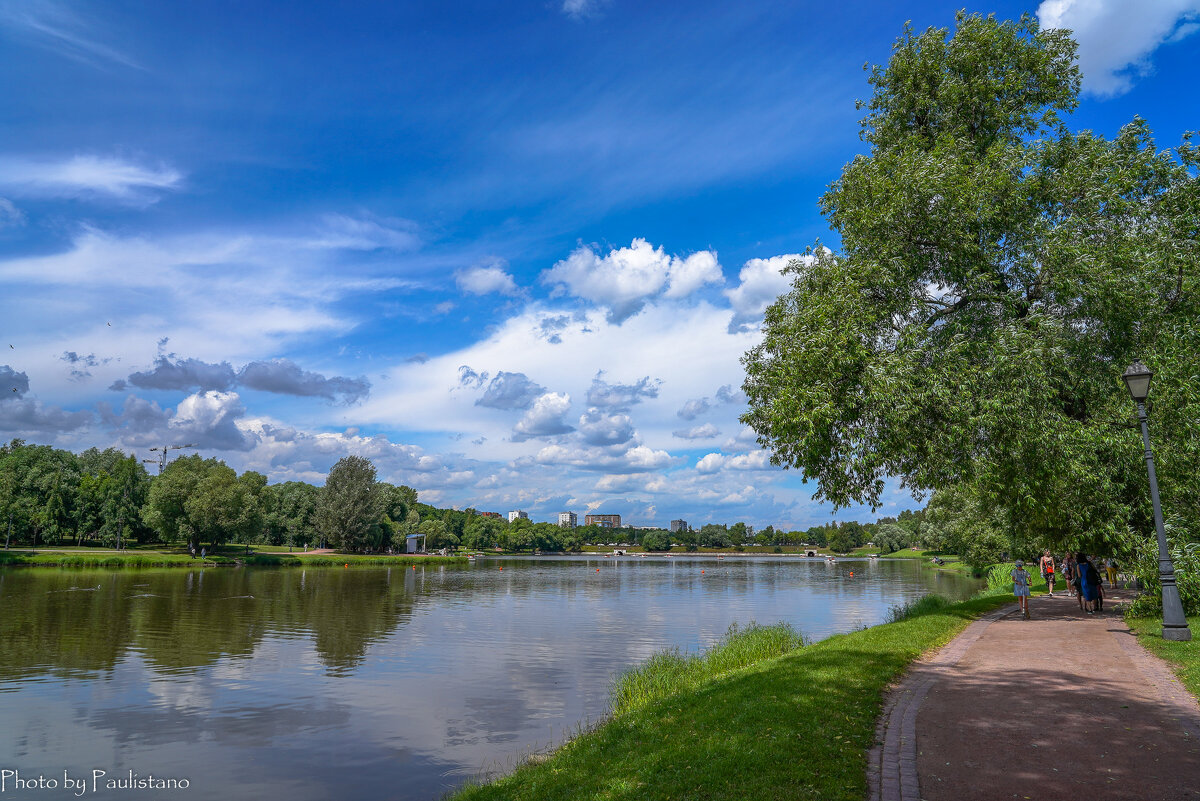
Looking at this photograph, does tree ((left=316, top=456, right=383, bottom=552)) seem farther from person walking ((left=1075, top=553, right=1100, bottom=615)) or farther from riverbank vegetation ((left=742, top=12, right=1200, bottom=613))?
person walking ((left=1075, top=553, right=1100, bottom=615))

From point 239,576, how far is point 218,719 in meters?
55.8

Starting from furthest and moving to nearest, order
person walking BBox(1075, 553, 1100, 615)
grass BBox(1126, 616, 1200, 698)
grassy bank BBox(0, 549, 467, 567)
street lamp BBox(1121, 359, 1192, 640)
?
grassy bank BBox(0, 549, 467, 567)
person walking BBox(1075, 553, 1100, 615)
street lamp BBox(1121, 359, 1192, 640)
grass BBox(1126, 616, 1200, 698)

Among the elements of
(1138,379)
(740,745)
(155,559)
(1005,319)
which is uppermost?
(1005,319)

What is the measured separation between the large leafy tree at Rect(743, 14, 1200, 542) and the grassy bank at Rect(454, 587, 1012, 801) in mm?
7490

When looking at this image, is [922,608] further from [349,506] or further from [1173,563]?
[349,506]

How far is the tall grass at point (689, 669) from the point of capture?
56.1 feet

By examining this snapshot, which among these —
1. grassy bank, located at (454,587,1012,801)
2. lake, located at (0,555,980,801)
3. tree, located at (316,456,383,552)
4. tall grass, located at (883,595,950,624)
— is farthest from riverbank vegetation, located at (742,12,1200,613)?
tree, located at (316,456,383,552)

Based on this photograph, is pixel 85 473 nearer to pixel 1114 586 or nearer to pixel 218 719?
pixel 218 719

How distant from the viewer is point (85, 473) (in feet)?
348

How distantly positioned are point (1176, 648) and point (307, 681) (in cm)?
2332

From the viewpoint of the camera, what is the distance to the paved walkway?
7941mm

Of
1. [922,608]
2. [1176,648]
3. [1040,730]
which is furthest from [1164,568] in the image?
[922,608]

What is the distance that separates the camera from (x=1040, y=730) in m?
9.96

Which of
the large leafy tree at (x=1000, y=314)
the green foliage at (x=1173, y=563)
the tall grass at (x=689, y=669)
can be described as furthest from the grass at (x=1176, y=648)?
the tall grass at (x=689, y=669)
